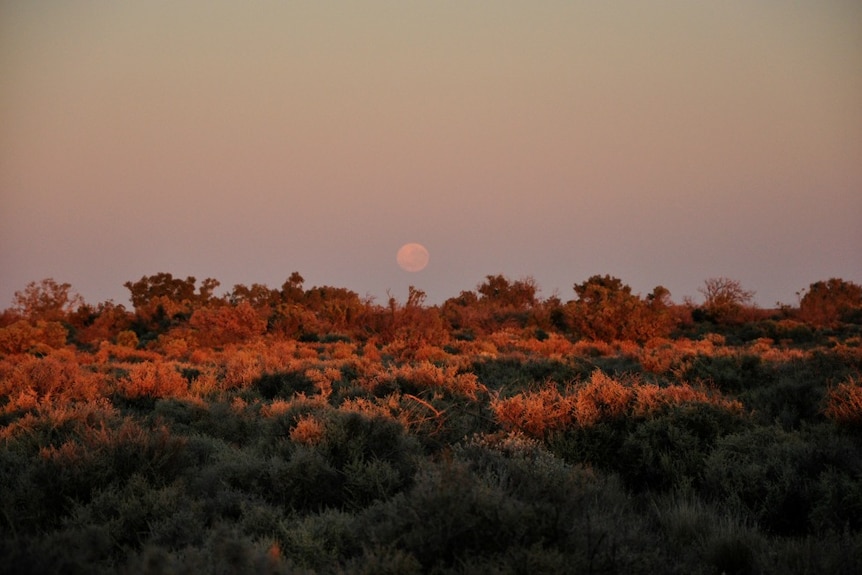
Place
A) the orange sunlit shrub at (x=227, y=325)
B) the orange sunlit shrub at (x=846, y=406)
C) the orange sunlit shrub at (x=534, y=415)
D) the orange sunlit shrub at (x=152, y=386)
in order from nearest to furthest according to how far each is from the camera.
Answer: the orange sunlit shrub at (x=846, y=406) < the orange sunlit shrub at (x=534, y=415) < the orange sunlit shrub at (x=152, y=386) < the orange sunlit shrub at (x=227, y=325)

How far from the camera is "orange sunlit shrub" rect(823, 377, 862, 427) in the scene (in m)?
8.70

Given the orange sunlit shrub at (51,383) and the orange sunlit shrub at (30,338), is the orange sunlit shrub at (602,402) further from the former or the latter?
the orange sunlit shrub at (30,338)

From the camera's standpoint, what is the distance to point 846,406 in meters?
8.91

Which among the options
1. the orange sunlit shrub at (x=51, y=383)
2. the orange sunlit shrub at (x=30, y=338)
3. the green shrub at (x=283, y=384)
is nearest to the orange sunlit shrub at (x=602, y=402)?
the green shrub at (x=283, y=384)

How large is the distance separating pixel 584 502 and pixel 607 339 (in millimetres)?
25930

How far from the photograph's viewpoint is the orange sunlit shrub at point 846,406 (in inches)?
342

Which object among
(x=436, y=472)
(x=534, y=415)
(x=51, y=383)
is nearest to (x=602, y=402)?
(x=534, y=415)

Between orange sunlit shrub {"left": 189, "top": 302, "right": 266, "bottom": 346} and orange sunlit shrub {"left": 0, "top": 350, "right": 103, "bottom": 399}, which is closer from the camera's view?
orange sunlit shrub {"left": 0, "top": 350, "right": 103, "bottom": 399}

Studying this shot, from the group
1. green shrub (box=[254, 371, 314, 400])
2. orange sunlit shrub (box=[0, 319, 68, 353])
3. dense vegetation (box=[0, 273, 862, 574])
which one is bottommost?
dense vegetation (box=[0, 273, 862, 574])

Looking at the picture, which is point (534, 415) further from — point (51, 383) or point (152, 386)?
point (51, 383)

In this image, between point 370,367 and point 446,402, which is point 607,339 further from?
point 446,402

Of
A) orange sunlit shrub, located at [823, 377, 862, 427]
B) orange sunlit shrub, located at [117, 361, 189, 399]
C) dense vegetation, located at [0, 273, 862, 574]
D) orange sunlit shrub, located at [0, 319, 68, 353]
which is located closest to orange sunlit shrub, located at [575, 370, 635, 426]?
dense vegetation, located at [0, 273, 862, 574]

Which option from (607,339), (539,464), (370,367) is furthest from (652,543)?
(607,339)

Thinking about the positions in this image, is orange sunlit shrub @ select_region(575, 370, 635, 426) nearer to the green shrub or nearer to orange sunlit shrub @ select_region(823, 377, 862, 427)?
orange sunlit shrub @ select_region(823, 377, 862, 427)
